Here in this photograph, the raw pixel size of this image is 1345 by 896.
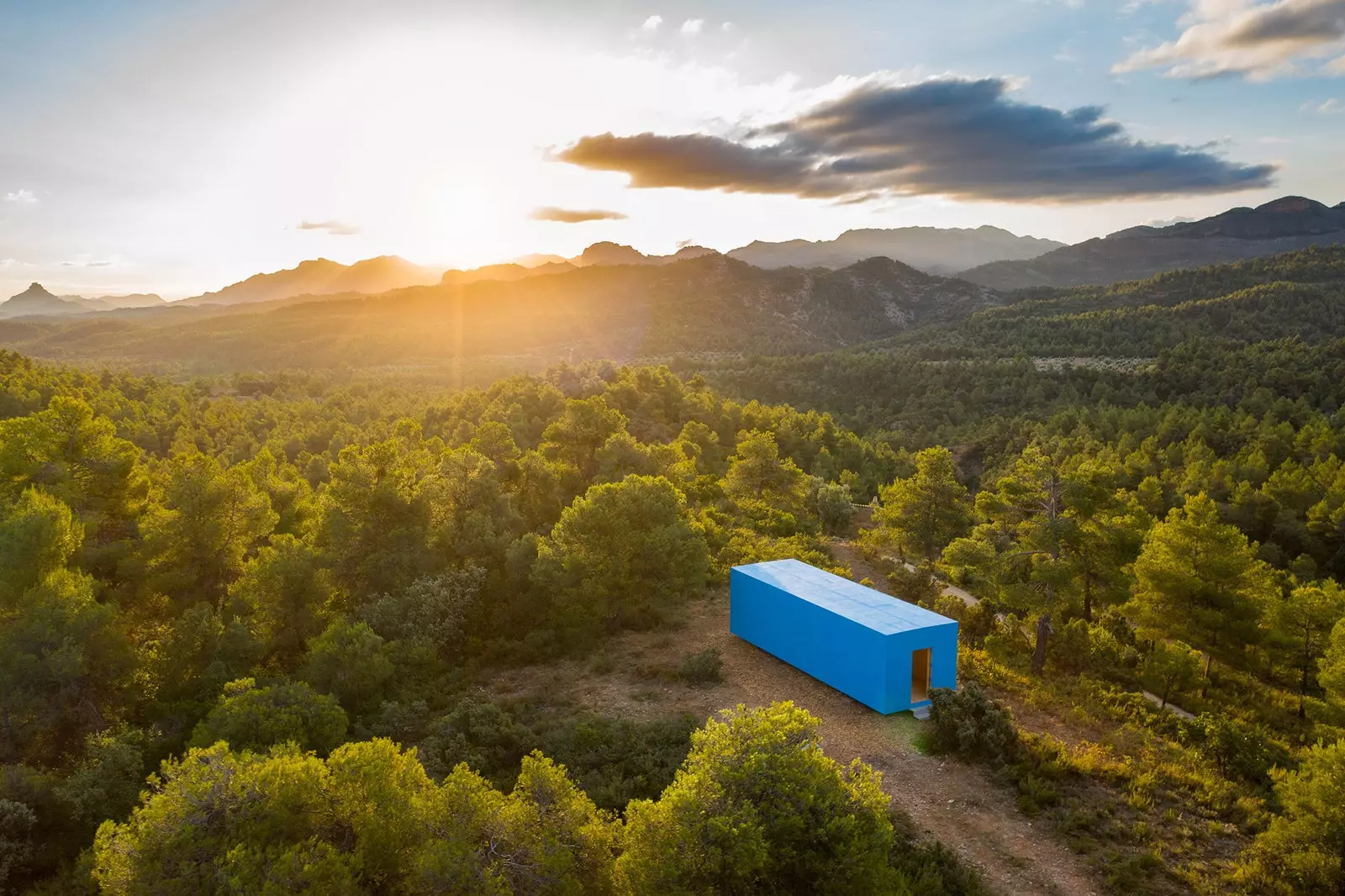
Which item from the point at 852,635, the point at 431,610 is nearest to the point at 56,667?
the point at 431,610

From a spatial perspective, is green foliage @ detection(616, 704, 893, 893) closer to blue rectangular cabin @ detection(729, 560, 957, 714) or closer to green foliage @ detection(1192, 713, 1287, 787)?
blue rectangular cabin @ detection(729, 560, 957, 714)

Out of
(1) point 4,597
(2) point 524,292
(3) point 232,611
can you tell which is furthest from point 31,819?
(2) point 524,292

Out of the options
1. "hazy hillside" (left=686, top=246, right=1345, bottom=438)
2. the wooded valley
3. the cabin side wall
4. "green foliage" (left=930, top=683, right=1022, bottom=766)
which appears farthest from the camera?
"hazy hillside" (left=686, top=246, right=1345, bottom=438)

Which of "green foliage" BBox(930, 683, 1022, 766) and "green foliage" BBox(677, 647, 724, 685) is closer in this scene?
"green foliage" BBox(930, 683, 1022, 766)

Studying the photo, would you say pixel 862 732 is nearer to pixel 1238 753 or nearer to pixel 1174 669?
pixel 1238 753

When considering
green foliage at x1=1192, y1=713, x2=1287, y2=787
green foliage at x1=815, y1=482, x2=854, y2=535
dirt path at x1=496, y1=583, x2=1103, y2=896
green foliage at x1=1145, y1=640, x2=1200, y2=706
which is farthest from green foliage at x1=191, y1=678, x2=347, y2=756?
green foliage at x1=815, y1=482, x2=854, y2=535

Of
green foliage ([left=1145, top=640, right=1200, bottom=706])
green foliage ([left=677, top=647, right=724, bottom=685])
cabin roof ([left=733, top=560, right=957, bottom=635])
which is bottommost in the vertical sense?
green foliage ([left=1145, top=640, right=1200, bottom=706])
